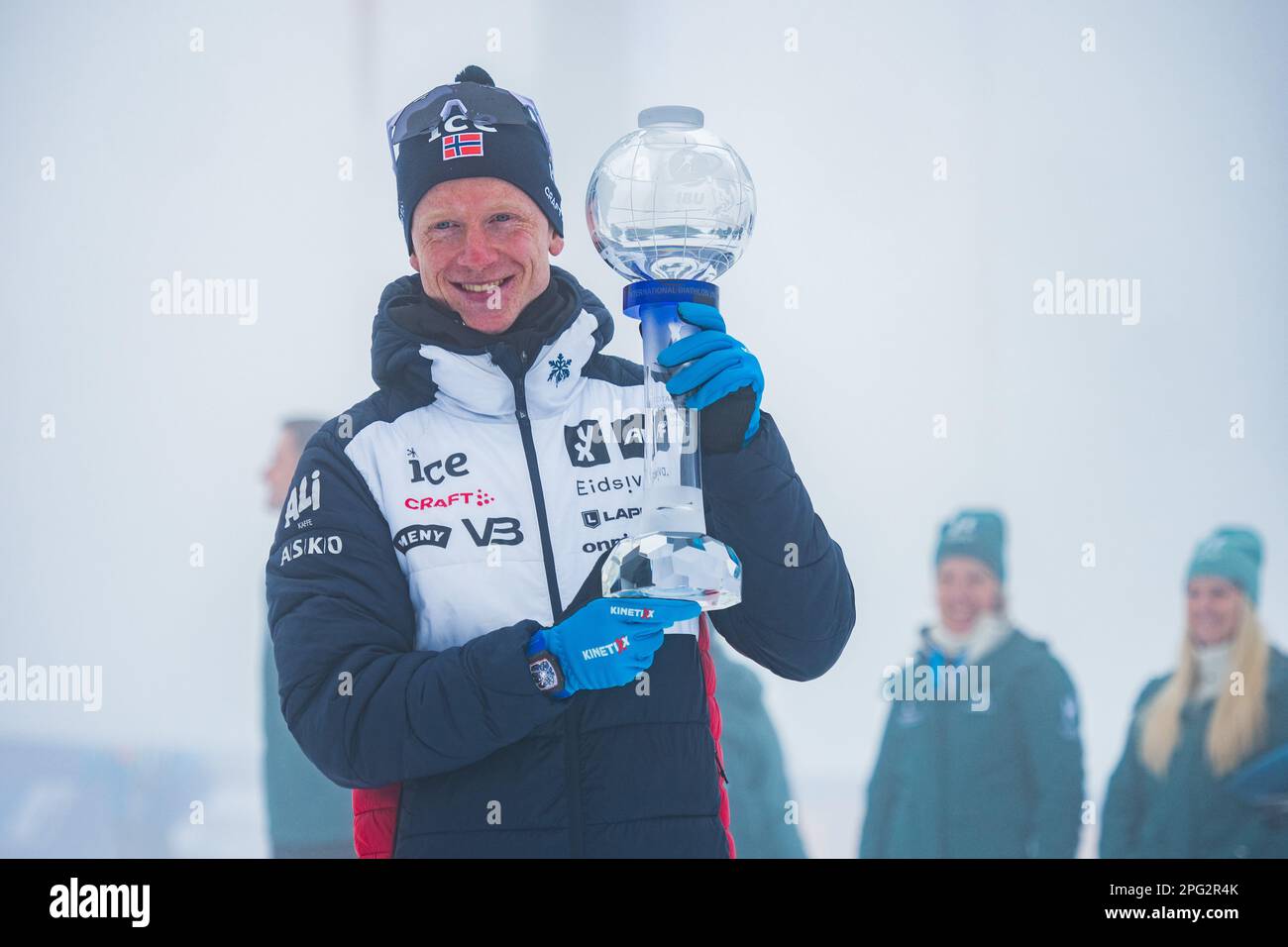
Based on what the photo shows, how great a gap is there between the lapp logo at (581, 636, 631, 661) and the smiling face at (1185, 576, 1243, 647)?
2.10 m

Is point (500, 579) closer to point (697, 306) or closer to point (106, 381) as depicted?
point (697, 306)

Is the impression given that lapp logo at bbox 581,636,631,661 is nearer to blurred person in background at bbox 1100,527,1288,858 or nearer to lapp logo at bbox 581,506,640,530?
lapp logo at bbox 581,506,640,530

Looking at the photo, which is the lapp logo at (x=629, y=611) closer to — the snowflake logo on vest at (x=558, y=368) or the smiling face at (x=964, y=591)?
the snowflake logo on vest at (x=558, y=368)

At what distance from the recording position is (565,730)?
1341mm

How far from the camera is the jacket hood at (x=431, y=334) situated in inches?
55.7

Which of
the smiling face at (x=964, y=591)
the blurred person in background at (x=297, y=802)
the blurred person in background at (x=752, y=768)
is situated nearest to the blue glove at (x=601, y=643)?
the blurred person in background at (x=752, y=768)

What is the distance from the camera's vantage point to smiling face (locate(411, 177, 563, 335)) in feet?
4.68

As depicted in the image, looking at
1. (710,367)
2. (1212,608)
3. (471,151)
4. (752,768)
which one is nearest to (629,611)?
(710,367)

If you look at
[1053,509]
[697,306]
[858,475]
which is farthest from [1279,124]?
[697,306]

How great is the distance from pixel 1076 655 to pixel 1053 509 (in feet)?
1.07

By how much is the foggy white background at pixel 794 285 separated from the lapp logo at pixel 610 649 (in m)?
1.69

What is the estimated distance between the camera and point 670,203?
4.08 ft
